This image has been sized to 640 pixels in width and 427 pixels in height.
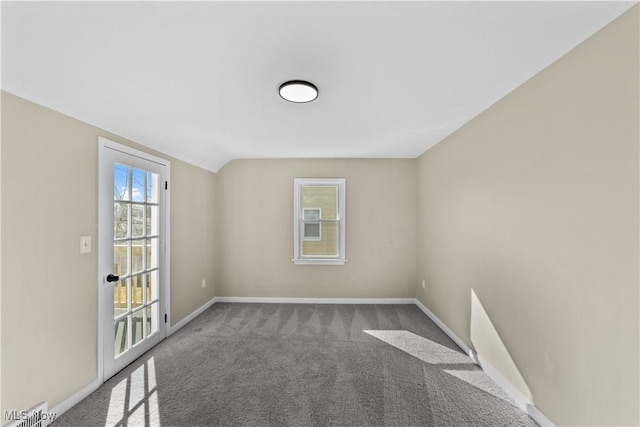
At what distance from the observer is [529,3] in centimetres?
120

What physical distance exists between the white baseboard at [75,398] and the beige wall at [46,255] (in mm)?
36

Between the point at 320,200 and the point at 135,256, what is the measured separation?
267 centimetres

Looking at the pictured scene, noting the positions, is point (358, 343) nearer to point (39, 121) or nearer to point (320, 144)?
point (320, 144)

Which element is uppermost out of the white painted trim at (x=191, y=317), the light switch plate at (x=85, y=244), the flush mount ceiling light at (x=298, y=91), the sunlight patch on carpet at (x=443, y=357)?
the flush mount ceiling light at (x=298, y=91)

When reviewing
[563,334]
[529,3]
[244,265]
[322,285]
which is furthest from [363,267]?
[529,3]

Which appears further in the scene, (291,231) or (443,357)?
(291,231)

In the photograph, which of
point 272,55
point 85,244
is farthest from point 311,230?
point 272,55

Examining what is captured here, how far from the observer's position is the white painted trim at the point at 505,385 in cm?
196

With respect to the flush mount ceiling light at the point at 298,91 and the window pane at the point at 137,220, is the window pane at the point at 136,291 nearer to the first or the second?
the window pane at the point at 137,220

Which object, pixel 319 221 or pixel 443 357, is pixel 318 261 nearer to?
pixel 319 221

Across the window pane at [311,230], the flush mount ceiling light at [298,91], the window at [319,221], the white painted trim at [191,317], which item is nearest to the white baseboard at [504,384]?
the window at [319,221]

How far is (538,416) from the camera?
182 cm

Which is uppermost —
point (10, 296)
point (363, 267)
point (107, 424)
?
point (10, 296)

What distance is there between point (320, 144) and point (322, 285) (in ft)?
7.55
